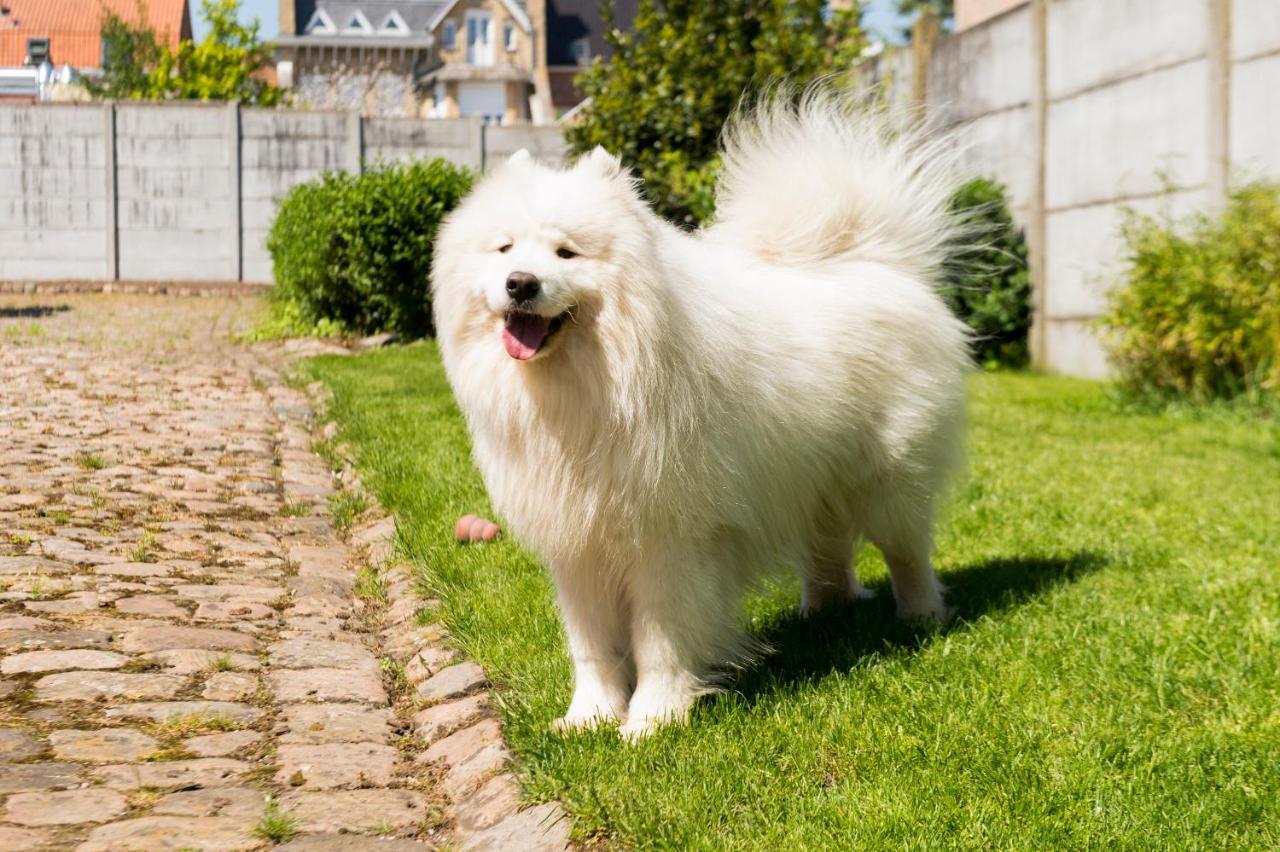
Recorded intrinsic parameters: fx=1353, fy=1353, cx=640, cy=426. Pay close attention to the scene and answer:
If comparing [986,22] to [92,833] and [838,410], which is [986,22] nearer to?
[838,410]

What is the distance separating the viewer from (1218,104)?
1023 centimetres

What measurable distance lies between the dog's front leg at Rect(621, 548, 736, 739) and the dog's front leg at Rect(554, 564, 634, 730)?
0.08 m

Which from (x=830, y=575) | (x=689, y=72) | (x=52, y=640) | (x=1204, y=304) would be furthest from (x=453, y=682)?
(x=689, y=72)

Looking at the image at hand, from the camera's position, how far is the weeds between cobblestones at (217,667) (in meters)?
3.29

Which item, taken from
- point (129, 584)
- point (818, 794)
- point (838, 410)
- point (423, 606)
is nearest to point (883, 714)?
point (818, 794)

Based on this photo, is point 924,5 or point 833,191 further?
point 924,5

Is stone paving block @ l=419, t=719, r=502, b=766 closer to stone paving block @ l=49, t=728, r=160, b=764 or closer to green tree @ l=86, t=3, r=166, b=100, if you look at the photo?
stone paving block @ l=49, t=728, r=160, b=764

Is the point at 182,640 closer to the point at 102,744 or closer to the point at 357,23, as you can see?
the point at 102,744

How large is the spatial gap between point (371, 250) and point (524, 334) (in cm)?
1016

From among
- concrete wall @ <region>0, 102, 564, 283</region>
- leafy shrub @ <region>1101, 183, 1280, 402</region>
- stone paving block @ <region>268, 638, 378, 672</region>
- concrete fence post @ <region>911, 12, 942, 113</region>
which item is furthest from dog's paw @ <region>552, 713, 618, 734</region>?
concrete wall @ <region>0, 102, 564, 283</region>

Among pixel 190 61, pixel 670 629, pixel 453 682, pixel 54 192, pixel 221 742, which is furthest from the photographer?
pixel 190 61

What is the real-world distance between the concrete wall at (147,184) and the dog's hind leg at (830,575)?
16121mm

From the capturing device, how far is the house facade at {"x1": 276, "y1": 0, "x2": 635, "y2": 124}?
53719mm

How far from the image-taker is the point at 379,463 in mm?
7121
